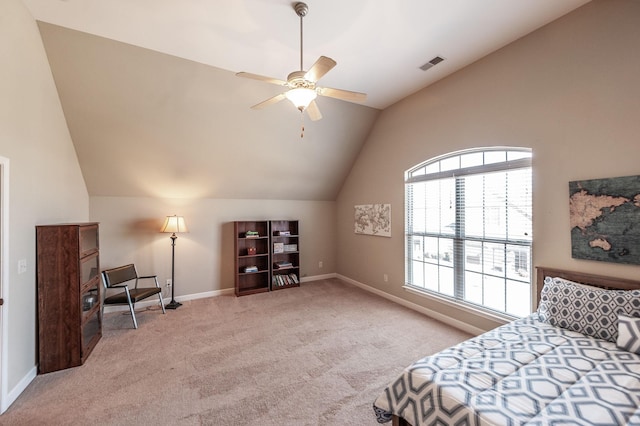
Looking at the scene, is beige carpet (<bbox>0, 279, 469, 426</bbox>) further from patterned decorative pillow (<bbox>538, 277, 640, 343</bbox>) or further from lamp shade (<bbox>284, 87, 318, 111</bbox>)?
lamp shade (<bbox>284, 87, 318, 111</bbox>)

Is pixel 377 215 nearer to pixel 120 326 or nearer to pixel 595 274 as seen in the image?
pixel 595 274

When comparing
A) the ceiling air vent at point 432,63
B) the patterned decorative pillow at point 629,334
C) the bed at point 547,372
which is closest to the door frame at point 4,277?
the bed at point 547,372

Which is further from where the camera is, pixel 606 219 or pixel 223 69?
pixel 223 69

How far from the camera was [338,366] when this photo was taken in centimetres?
262

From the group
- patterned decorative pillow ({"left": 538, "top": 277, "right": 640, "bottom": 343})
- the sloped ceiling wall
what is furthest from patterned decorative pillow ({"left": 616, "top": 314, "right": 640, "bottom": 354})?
the sloped ceiling wall

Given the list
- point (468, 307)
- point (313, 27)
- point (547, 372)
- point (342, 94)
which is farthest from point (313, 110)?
point (468, 307)

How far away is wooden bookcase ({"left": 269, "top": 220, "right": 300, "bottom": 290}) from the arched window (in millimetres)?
2284

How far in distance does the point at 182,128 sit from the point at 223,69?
1.05m

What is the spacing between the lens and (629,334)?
1.81m

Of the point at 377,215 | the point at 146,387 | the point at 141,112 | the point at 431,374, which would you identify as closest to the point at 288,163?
the point at 377,215

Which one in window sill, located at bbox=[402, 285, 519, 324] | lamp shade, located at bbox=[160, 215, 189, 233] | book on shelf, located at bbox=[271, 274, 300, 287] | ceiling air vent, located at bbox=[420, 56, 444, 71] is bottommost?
book on shelf, located at bbox=[271, 274, 300, 287]

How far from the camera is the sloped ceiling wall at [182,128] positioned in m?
2.87

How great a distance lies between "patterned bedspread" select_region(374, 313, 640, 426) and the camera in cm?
126

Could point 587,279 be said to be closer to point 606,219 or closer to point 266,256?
point 606,219
